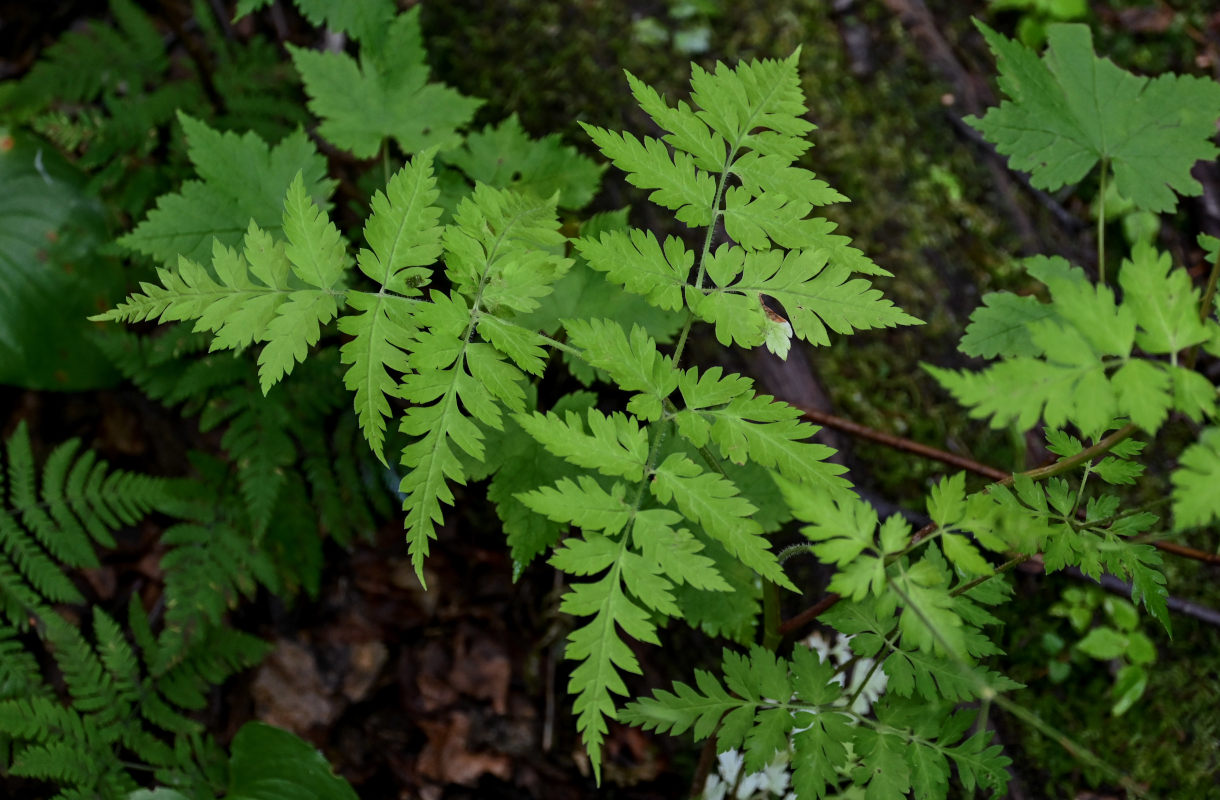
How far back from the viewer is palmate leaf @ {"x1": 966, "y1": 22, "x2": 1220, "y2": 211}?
209cm

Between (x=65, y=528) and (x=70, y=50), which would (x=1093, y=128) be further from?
(x=70, y=50)

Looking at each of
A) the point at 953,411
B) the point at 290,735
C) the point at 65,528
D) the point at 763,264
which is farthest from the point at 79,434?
the point at 953,411

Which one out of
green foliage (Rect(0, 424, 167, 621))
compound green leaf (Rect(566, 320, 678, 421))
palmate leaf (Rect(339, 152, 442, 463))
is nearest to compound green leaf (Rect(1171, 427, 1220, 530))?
compound green leaf (Rect(566, 320, 678, 421))

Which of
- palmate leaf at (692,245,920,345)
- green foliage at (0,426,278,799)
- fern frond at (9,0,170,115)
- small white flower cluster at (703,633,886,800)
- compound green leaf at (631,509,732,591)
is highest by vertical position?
fern frond at (9,0,170,115)

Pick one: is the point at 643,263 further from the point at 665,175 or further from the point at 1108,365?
the point at 1108,365

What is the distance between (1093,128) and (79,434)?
150 inches

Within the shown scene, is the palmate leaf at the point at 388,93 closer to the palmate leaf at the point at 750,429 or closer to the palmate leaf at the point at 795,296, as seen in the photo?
the palmate leaf at the point at 795,296

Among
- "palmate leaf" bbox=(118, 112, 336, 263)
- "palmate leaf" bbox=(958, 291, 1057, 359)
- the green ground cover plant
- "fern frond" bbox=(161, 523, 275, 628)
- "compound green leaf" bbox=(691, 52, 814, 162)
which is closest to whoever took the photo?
the green ground cover plant

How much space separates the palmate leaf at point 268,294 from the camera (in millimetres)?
1702

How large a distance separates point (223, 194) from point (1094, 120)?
2.53 m

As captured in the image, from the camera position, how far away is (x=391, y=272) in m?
1.81

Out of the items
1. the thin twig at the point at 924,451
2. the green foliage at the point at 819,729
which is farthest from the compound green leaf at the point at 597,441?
the thin twig at the point at 924,451

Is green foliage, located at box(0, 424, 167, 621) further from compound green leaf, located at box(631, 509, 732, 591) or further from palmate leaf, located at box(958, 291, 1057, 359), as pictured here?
palmate leaf, located at box(958, 291, 1057, 359)

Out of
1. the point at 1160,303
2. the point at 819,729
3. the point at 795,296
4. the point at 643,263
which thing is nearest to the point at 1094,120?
the point at 1160,303
